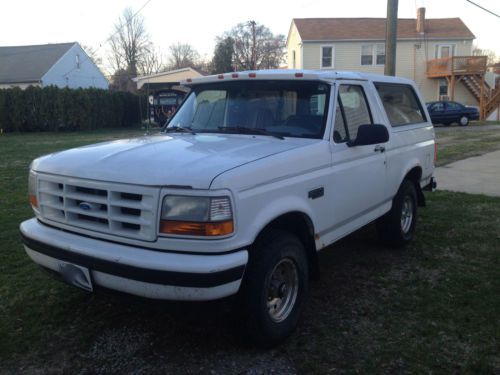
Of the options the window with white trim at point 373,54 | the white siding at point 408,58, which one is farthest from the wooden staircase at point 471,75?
the window with white trim at point 373,54

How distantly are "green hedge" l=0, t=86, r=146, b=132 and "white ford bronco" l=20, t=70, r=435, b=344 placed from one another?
24.2 meters

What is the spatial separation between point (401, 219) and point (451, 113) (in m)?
24.9

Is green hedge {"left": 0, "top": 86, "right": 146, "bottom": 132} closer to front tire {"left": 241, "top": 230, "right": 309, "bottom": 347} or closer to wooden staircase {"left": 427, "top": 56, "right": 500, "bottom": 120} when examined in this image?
wooden staircase {"left": 427, "top": 56, "right": 500, "bottom": 120}

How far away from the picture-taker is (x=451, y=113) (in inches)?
1082

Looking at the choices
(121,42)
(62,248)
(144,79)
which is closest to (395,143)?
(62,248)

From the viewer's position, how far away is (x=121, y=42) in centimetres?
6341

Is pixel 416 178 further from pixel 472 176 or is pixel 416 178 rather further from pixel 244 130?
pixel 472 176

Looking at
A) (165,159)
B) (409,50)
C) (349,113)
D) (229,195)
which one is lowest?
(229,195)

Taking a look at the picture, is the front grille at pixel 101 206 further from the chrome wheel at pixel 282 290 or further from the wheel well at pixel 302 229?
the chrome wheel at pixel 282 290

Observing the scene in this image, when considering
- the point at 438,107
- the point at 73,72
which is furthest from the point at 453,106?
the point at 73,72

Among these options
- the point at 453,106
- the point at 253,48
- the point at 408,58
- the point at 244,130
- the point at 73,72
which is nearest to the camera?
the point at 244,130

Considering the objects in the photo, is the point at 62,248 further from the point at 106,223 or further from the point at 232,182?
the point at 232,182

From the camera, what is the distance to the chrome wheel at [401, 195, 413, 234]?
545cm

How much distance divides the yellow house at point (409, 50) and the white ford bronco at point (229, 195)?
30264 mm
